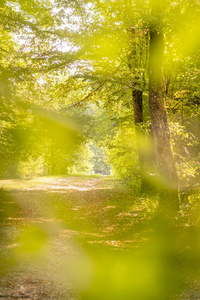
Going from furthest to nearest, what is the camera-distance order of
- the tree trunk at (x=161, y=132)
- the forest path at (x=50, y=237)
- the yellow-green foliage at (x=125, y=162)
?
1. the yellow-green foliage at (x=125, y=162)
2. the tree trunk at (x=161, y=132)
3. the forest path at (x=50, y=237)

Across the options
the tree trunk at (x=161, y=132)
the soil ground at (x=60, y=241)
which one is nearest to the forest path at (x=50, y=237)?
the soil ground at (x=60, y=241)

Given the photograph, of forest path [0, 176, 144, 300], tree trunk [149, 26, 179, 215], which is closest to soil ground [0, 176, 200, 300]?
forest path [0, 176, 144, 300]

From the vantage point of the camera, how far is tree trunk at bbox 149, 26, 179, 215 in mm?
7582

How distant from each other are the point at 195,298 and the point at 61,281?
2136 mm

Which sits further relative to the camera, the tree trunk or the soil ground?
Result: the tree trunk

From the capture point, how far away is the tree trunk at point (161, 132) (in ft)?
24.9

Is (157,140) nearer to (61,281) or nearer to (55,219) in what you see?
(55,219)

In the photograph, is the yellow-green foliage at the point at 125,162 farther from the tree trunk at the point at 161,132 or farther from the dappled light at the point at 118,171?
the tree trunk at the point at 161,132

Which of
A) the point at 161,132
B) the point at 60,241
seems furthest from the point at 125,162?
the point at 60,241

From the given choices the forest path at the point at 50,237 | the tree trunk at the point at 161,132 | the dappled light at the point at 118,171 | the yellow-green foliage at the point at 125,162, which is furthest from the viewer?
the yellow-green foliage at the point at 125,162

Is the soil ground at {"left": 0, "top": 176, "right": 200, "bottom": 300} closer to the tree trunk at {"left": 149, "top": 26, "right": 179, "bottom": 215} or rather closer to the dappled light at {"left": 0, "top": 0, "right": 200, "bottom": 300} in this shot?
the dappled light at {"left": 0, "top": 0, "right": 200, "bottom": 300}

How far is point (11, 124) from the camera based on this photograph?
15.2 meters

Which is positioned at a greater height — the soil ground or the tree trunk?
the tree trunk

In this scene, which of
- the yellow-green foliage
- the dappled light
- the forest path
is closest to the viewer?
the forest path
